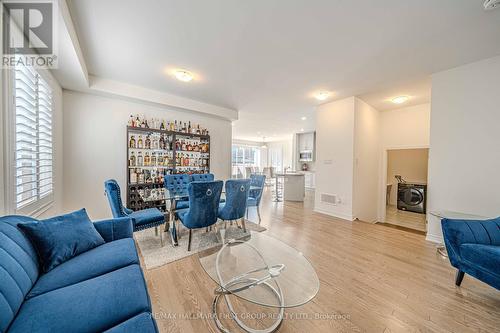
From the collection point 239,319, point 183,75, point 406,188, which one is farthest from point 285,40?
point 406,188

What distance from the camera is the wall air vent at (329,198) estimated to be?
4172 mm

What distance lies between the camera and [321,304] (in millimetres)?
1593

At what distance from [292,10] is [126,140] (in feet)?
11.9

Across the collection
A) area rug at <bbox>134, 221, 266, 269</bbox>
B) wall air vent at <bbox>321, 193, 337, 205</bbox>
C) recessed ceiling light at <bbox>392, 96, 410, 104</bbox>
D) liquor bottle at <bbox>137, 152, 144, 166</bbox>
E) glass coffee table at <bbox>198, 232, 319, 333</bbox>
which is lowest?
area rug at <bbox>134, 221, 266, 269</bbox>

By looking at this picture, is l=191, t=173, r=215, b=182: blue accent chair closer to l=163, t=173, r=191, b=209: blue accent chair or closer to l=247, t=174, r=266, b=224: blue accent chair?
l=163, t=173, r=191, b=209: blue accent chair

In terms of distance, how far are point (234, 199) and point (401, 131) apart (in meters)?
4.48

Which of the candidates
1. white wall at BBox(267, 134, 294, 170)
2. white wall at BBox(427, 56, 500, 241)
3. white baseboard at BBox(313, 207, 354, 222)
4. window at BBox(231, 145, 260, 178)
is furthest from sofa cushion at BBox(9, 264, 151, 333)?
window at BBox(231, 145, 260, 178)

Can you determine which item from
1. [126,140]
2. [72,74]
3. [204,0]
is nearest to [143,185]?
[126,140]

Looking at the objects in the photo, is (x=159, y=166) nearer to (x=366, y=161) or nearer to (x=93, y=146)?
(x=93, y=146)

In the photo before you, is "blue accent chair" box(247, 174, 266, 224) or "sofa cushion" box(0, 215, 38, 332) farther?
"blue accent chair" box(247, 174, 266, 224)

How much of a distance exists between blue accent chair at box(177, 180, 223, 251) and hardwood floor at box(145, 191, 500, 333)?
46 cm

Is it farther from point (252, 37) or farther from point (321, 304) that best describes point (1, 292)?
point (252, 37)

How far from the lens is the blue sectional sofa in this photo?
83cm

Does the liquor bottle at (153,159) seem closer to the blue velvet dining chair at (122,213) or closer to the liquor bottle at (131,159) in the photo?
the liquor bottle at (131,159)
